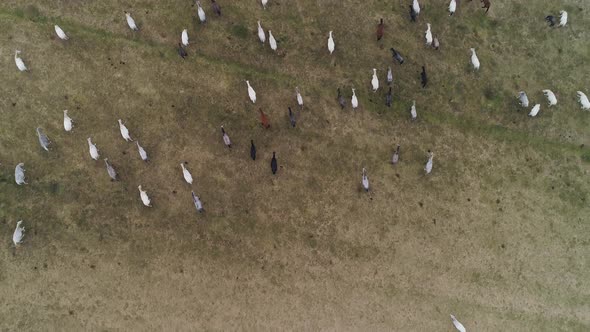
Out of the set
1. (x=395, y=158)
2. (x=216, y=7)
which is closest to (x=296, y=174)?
(x=395, y=158)

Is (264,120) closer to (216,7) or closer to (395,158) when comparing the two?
(395,158)

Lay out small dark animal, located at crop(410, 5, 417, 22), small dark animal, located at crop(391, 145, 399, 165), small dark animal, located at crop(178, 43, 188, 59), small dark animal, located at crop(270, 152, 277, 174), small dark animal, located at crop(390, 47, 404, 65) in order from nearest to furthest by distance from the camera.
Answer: small dark animal, located at crop(270, 152, 277, 174)
small dark animal, located at crop(391, 145, 399, 165)
small dark animal, located at crop(178, 43, 188, 59)
small dark animal, located at crop(390, 47, 404, 65)
small dark animal, located at crop(410, 5, 417, 22)

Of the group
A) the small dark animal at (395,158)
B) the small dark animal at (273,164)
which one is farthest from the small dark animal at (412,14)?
the small dark animal at (273,164)

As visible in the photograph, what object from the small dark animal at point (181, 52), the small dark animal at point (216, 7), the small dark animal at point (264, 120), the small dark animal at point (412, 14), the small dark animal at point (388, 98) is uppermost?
the small dark animal at point (412, 14)

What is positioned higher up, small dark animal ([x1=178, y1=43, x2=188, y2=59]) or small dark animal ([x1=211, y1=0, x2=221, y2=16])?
small dark animal ([x1=211, y1=0, x2=221, y2=16])

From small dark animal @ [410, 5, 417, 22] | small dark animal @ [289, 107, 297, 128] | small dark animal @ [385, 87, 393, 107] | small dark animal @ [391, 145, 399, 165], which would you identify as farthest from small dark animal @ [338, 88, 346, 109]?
small dark animal @ [410, 5, 417, 22]

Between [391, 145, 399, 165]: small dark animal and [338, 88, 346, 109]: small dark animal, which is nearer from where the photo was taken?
[391, 145, 399, 165]: small dark animal

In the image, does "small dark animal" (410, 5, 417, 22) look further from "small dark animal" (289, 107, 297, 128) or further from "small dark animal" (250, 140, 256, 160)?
"small dark animal" (250, 140, 256, 160)

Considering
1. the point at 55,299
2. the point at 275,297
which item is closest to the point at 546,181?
the point at 275,297

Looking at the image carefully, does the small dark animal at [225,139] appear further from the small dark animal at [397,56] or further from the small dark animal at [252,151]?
the small dark animal at [397,56]
